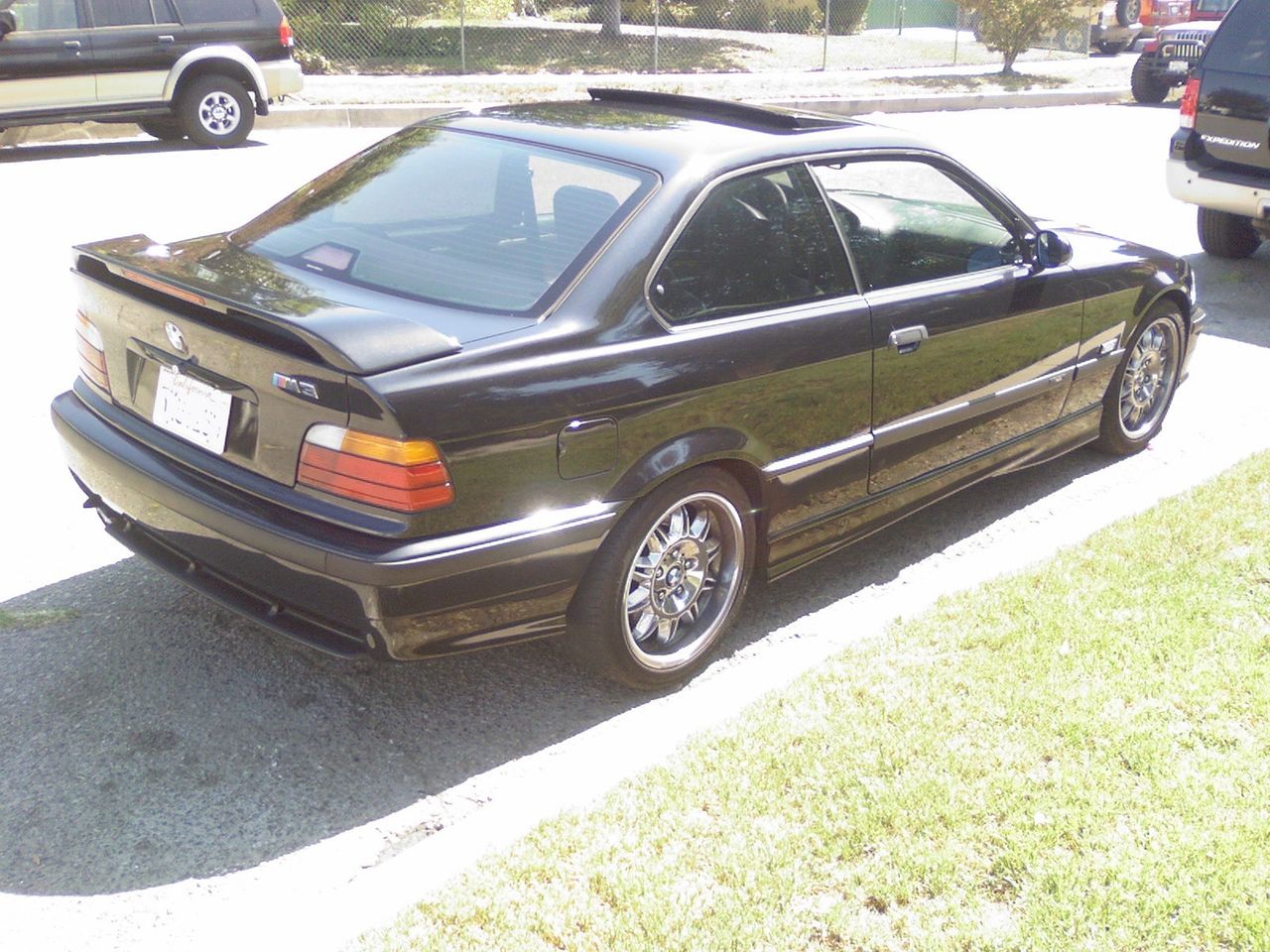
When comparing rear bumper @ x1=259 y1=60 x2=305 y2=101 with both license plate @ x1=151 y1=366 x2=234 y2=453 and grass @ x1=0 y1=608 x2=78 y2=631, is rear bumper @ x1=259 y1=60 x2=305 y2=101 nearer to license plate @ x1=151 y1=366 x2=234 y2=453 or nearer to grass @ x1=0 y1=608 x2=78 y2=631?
grass @ x1=0 y1=608 x2=78 y2=631

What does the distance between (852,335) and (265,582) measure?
6.43ft

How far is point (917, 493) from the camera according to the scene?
4.75m

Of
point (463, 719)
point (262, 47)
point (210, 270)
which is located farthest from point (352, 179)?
point (262, 47)

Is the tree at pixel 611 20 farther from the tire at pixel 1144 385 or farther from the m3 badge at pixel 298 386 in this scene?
the m3 badge at pixel 298 386

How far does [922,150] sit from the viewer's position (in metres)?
4.74

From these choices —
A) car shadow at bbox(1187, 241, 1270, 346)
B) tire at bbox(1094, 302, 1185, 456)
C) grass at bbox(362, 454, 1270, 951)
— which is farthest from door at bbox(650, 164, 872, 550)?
car shadow at bbox(1187, 241, 1270, 346)

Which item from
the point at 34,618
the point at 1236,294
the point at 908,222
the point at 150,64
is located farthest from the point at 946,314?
the point at 150,64

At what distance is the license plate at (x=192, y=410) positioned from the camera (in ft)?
11.5

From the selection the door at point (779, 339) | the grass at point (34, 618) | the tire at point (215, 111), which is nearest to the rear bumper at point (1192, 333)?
the door at point (779, 339)

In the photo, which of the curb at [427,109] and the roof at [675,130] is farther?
the curb at [427,109]

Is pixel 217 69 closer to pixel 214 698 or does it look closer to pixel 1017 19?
pixel 214 698

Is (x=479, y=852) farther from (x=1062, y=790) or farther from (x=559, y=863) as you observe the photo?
(x=1062, y=790)

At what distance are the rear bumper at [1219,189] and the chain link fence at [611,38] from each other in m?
13.1

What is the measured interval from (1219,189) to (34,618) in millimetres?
7815
